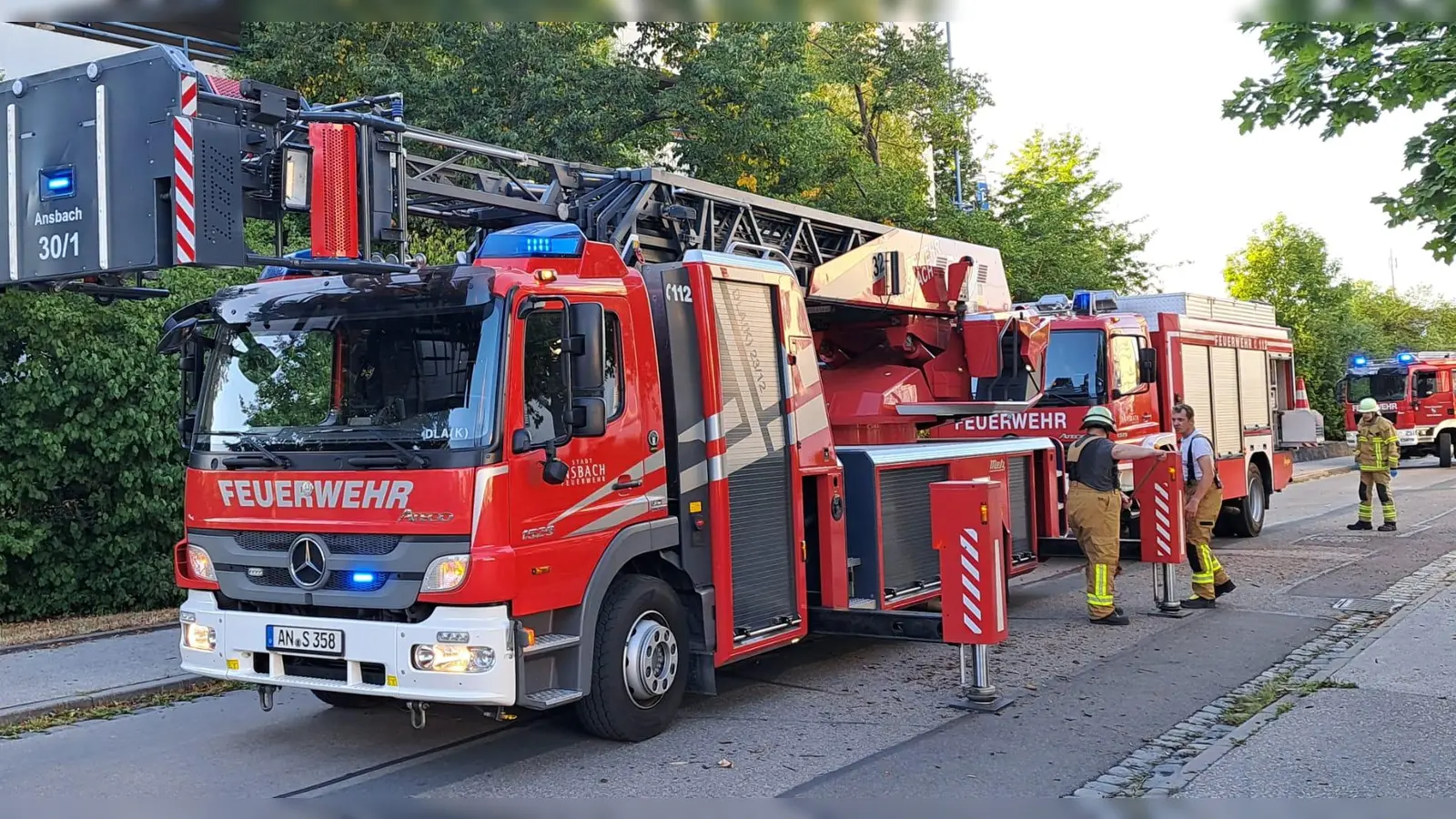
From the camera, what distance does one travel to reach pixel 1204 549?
11227 millimetres

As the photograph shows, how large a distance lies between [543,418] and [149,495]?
264 inches

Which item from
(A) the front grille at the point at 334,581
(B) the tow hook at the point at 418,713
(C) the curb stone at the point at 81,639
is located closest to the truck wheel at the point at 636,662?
(B) the tow hook at the point at 418,713

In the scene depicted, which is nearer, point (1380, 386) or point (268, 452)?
point (268, 452)

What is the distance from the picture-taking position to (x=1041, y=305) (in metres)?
15.2

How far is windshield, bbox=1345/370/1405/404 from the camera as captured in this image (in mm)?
33812

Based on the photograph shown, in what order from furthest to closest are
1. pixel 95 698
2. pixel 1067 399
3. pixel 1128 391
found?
pixel 1128 391 → pixel 1067 399 → pixel 95 698

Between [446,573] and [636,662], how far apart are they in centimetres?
130

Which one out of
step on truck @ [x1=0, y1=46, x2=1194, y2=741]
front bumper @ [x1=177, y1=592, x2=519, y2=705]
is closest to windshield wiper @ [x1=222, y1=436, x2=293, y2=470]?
step on truck @ [x1=0, y1=46, x2=1194, y2=741]

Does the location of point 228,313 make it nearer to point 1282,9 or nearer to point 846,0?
point 846,0

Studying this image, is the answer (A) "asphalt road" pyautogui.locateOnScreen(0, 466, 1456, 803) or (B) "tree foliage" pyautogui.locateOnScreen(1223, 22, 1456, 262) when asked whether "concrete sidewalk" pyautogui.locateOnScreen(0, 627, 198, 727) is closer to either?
(A) "asphalt road" pyautogui.locateOnScreen(0, 466, 1456, 803)

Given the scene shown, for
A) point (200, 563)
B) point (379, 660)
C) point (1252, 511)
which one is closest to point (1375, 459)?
point (1252, 511)

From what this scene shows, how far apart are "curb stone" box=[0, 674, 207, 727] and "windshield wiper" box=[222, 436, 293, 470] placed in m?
2.68

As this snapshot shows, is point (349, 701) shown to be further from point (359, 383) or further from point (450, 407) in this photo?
point (450, 407)

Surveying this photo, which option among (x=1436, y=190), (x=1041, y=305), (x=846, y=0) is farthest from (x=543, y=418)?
(x=1041, y=305)
